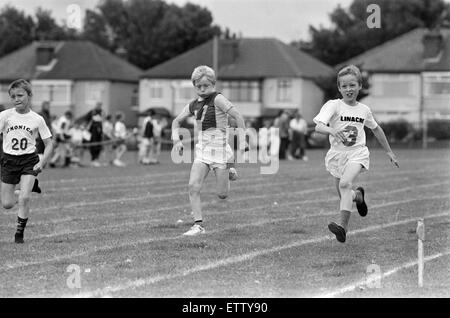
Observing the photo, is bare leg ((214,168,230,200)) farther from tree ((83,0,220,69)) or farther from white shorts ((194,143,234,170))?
tree ((83,0,220,69))

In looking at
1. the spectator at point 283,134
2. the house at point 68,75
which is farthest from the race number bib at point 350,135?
the house at point 68,75

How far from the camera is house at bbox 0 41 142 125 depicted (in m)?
87.4

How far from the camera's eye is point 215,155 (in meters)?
12.2

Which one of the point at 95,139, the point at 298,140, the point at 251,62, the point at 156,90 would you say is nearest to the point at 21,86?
the point at 95,139

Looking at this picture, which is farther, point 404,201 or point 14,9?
point 14,9

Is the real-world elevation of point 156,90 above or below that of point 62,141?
above

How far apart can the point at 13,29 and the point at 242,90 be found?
99.0 ft

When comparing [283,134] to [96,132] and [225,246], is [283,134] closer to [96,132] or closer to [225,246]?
[96,132]

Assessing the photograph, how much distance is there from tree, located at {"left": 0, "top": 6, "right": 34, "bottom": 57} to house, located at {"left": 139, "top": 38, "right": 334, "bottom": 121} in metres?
20.1

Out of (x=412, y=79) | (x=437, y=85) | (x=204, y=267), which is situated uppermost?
(x=412, y=79)

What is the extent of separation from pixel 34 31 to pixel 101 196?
87.3 meters
